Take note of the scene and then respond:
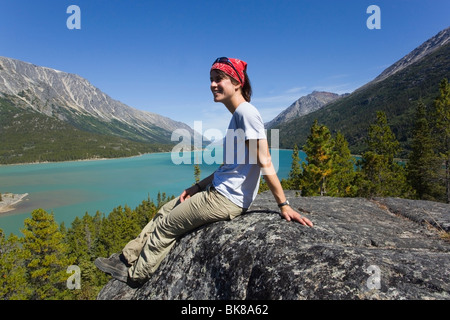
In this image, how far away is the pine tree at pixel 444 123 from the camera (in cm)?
2422

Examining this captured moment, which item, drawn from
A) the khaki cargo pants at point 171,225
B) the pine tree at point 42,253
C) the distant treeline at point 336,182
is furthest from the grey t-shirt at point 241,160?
the pine tree at point 42,253

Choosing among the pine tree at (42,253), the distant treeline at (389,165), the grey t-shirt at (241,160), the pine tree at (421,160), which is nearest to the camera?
the grey t-shirt at (241,160)

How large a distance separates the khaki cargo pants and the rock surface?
0.43 ft

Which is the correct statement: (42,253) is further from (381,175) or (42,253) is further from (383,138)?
(383,138)

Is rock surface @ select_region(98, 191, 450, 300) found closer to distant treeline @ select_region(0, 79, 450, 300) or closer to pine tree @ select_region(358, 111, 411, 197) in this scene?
distant treeline @ select_region(0, 79, 450, 300)

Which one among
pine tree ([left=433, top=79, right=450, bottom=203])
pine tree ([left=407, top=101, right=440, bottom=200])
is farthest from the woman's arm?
pine tree ([left=407, top=101, right=440, bottom=200])

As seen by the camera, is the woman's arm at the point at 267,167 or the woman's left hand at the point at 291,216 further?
the woman's left hand at the point at 291,216

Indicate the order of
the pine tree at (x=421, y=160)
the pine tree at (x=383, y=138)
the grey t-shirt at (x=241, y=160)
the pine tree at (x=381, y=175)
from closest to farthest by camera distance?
the grey t-shirt at (x=241, y=160) → the pine tree at (x=381, y=175) → the pine tree at (x=421, y=160) → the pine tree at (x=383, y=138)

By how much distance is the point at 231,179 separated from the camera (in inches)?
124

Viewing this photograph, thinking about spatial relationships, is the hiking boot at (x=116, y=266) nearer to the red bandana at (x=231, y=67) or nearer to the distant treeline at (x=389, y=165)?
the red bandana at (x=231, y=67)

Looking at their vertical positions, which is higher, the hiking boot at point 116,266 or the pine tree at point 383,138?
the pine tree at point 383,138

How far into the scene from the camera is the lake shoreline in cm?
8462
